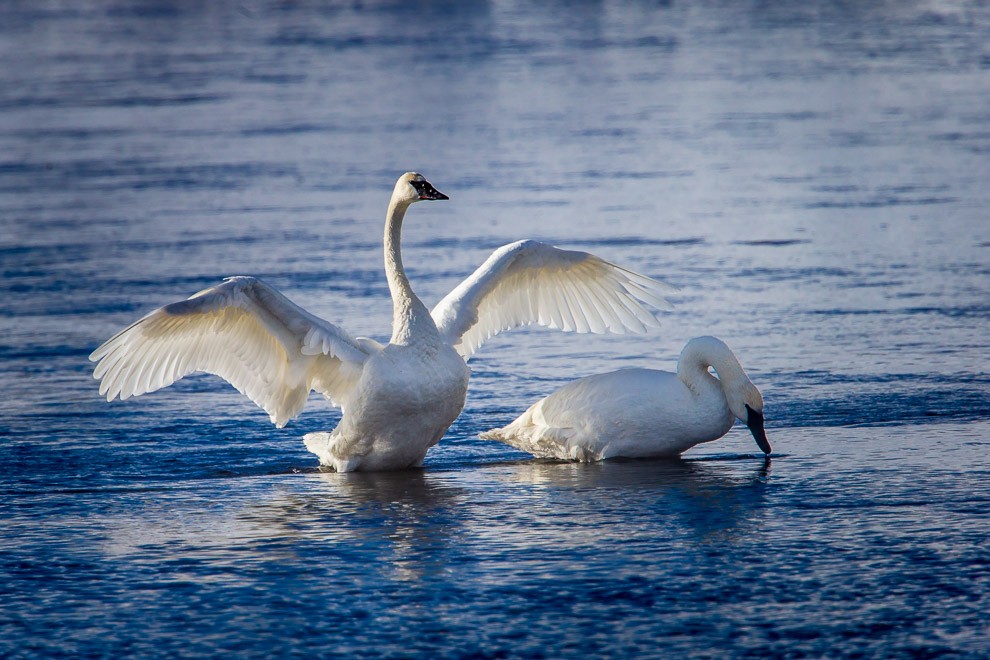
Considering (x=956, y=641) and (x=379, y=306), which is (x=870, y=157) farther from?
(x=956, y=641)

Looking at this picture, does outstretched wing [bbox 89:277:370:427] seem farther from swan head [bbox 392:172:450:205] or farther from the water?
swan head [bbox 392:172:450:205]

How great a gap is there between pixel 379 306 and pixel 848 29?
2360 cm

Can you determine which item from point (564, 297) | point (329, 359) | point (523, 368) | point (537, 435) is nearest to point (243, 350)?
point (329, 359)

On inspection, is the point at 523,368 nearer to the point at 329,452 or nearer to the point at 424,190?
the point at 424,190

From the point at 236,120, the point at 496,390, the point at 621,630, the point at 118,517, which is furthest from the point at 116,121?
the point at 621,630

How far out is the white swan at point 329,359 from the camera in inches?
301

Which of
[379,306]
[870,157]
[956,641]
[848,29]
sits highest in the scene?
[848,29]

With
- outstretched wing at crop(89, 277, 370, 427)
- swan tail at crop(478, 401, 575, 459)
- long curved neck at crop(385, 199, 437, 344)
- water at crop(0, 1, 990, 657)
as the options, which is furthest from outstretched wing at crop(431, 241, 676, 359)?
outstretched wing at crop(89, 277, 370, 427)

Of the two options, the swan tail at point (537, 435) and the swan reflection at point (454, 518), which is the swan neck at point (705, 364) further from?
the swan tail at point (537, 435)

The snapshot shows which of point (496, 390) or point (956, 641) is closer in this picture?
point (956, 641)

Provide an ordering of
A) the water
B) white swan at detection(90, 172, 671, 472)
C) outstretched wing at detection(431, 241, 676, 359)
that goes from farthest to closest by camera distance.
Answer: outstretched wing at detection(431, 241, 676, 359) → white swan at detection(90, 172, 671, 472) → the water

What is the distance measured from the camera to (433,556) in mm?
6320

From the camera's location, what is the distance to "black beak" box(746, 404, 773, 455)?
25.2ft

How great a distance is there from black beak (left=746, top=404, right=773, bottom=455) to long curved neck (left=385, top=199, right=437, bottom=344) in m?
1.55
